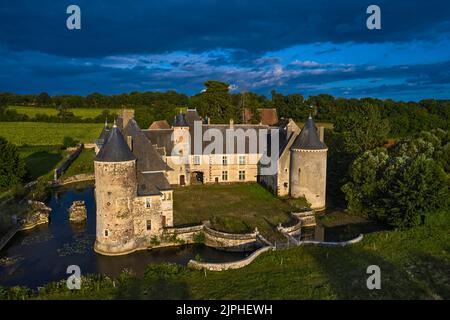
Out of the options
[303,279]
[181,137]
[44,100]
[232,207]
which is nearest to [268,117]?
[181,137]

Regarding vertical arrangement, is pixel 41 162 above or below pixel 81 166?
above

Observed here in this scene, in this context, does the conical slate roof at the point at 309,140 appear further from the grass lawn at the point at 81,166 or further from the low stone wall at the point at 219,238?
the grass lawn at the point at 81,166

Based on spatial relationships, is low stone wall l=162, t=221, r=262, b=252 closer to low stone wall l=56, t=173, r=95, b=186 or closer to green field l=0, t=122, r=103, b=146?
low stone wall l=56, t=173, r=95, b=186

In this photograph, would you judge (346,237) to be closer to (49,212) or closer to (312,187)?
(312,187)

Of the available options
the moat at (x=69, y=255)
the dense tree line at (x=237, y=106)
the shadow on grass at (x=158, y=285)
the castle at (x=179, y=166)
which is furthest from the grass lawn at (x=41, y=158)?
the shadow on grass at (x=158, y=285)

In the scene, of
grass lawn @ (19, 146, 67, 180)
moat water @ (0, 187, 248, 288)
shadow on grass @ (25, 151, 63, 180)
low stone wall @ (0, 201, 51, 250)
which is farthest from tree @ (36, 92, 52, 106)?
moat water @ (0, 187, 248, 288)

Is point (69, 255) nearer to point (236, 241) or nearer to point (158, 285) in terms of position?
point (158, 285)
